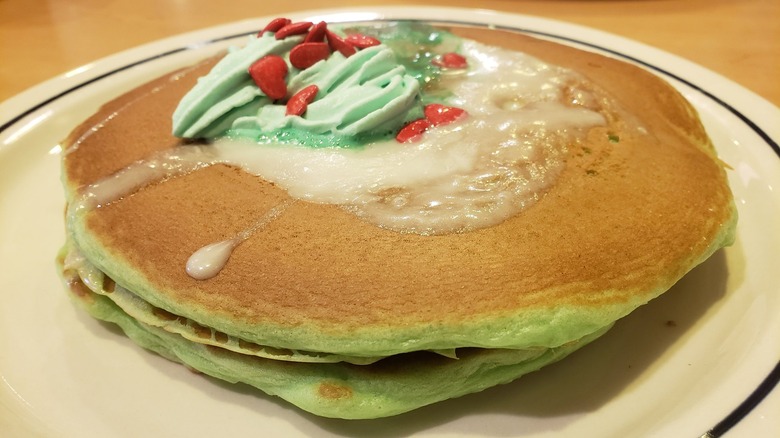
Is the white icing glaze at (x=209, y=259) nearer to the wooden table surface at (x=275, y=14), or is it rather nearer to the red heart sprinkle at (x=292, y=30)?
the red heart sprinkle at (x=292, y=30)

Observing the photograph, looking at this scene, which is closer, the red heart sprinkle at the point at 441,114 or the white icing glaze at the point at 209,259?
the white icing glaze at the point at 209,259

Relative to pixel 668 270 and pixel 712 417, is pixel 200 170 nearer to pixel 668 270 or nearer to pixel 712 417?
pixel 668 270

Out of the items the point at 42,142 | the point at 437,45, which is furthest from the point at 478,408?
the point at 42,142

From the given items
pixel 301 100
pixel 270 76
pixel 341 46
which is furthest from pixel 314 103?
pixel 341 46

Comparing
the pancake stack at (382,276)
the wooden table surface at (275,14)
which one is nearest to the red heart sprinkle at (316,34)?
the pancake stack at (382,276)

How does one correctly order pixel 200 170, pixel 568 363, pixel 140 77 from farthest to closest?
pixel 140 77, pixel 200 170, pixel 568 363

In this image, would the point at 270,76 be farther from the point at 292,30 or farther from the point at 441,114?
the point at 441,114
